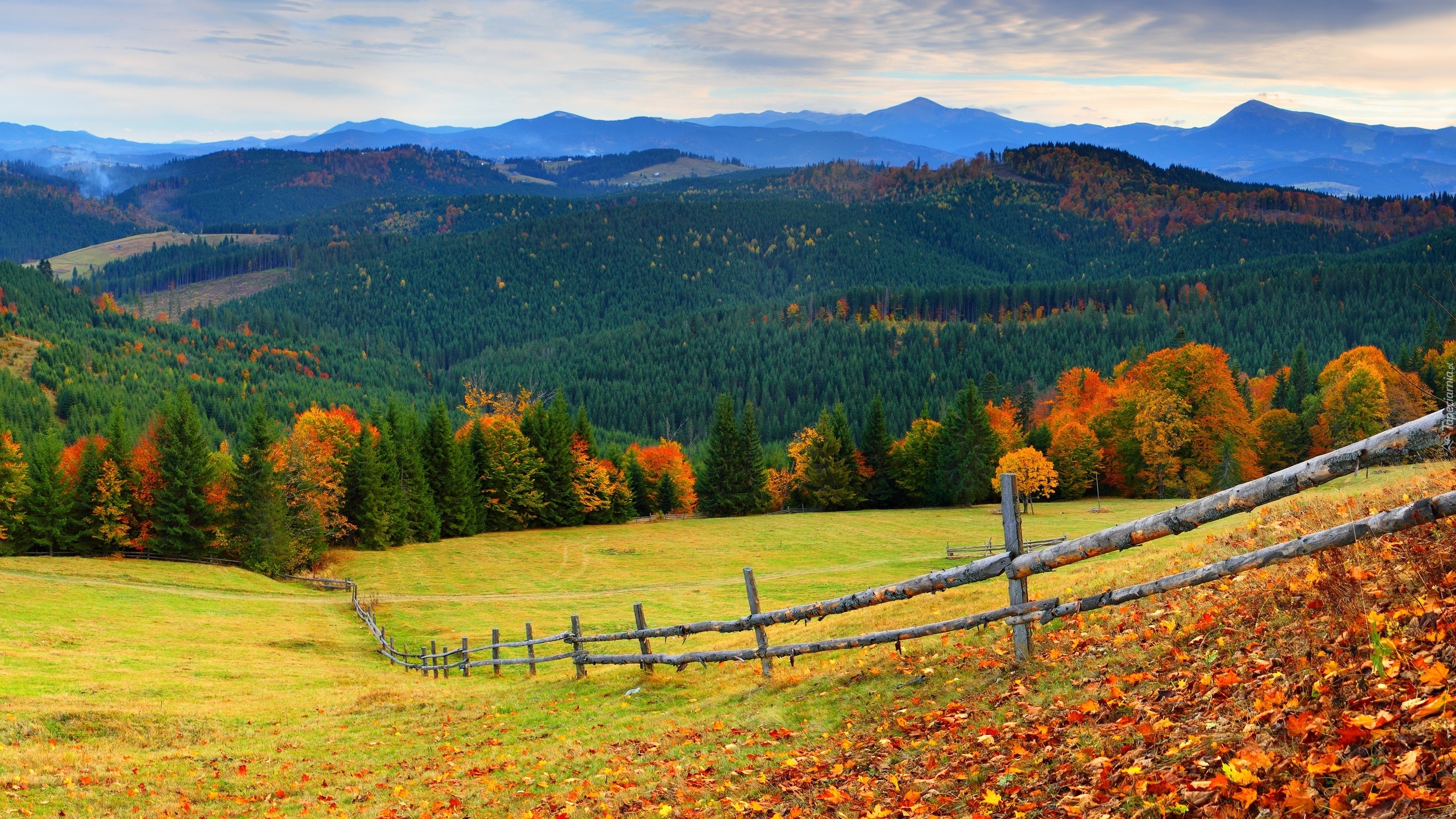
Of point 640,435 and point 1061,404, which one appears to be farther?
point 640,435

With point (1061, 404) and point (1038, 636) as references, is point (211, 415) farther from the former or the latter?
point (1038, 636)

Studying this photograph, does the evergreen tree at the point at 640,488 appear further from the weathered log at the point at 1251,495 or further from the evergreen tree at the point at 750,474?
the weathered log at the point at 1251,495

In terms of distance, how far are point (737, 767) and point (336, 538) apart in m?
62.3

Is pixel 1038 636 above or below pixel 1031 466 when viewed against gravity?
above

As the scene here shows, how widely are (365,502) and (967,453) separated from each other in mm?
52450

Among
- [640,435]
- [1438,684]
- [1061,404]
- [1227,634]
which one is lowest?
[640,435]

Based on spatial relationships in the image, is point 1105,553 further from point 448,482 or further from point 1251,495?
point 448,482

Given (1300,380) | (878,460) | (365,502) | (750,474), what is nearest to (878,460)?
(878,460)

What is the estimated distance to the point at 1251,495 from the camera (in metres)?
9.01

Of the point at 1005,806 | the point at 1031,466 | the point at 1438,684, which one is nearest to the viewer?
the point at 1438,684

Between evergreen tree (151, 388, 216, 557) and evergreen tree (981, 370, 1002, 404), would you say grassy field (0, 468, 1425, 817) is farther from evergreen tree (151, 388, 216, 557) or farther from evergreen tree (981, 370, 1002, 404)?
evergreen tree (981, 370, 1002, 404)

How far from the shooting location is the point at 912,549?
6016 cm

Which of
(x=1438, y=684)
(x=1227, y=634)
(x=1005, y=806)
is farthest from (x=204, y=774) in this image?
(x=1438, y=684)

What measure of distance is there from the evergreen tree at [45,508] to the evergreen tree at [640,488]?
149 ft
